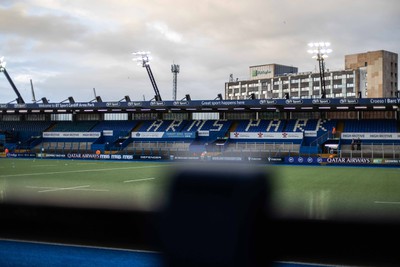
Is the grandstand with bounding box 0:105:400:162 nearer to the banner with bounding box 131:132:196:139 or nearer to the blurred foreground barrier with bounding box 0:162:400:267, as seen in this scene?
the banner with bounding box 131:132:196:139

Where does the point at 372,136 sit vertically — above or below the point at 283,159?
above

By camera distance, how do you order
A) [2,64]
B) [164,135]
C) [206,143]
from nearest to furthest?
1. [206,143]
2. [164,135]
3. [2,64]

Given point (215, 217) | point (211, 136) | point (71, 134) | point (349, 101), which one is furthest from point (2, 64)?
point (215, 217)

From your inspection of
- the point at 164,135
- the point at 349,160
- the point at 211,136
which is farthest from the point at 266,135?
the point at 164,135

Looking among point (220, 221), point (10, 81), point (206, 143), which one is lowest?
point (206, 143)

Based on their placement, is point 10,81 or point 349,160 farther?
point 10,81

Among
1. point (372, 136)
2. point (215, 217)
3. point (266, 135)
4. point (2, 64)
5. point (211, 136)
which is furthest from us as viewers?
point (2, 64)

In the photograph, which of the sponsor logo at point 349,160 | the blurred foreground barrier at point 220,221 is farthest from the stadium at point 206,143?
A: the blurred foreground barrier at point 220,221

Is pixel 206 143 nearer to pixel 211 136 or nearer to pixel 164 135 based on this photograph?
pixel 211 136

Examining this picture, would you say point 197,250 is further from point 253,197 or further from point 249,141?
point 249,141

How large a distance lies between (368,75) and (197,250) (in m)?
106

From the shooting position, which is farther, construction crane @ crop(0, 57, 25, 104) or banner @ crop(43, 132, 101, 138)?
construction crane @ crop(0, 57, 25, 104)

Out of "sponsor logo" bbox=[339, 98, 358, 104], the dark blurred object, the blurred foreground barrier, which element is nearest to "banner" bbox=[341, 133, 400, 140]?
"sponsor logo" bbox=[339, 98, 358, 104]

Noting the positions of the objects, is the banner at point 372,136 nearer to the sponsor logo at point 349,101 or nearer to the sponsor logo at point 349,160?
the sponsor logo at point 349,101
